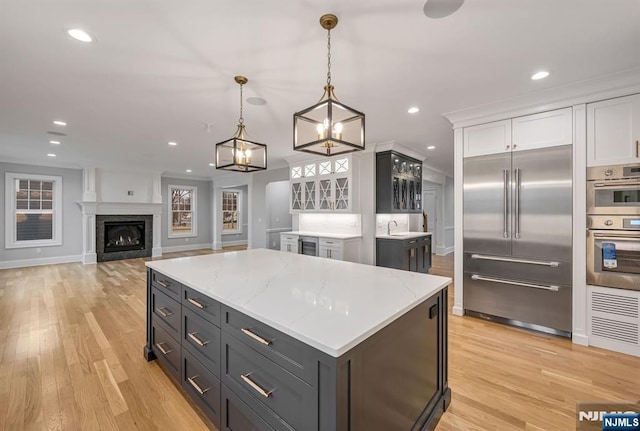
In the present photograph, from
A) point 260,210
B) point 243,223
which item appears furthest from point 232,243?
point 260,210

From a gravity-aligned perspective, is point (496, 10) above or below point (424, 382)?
above

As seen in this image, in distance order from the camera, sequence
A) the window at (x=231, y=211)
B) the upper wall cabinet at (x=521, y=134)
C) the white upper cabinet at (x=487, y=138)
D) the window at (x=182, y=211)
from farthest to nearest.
→ 1. the window at (x=231, y=211)
2. the window at (x=182, y=211)
3. the white upper cabinet at (x=487, y=138)
4. the upper wall cabinet at (x=521, y=134)

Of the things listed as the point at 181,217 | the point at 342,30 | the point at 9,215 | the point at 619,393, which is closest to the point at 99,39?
the point at 342,30

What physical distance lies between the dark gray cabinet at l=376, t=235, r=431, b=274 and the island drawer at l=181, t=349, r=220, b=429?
3965 mm

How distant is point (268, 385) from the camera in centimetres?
131

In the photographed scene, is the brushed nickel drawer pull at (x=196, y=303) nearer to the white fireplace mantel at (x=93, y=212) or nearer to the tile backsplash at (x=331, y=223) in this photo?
the tile backsplash at (x=331, y=223)

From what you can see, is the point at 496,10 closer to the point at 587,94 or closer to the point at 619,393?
the point at 587,94

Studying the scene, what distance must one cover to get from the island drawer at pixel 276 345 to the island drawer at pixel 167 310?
0.80 metres

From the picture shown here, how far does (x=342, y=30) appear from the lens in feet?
6.45

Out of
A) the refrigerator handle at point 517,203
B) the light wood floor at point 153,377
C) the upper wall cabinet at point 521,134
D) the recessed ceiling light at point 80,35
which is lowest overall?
the light wood floor at point 153,377

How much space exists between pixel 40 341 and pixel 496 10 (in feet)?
16.5

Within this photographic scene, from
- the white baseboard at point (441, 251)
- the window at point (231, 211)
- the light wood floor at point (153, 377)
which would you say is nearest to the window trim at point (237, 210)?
the window at point (231, 211)

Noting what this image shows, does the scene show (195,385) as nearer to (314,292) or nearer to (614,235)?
(314,292)

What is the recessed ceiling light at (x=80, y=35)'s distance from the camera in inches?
78.4
